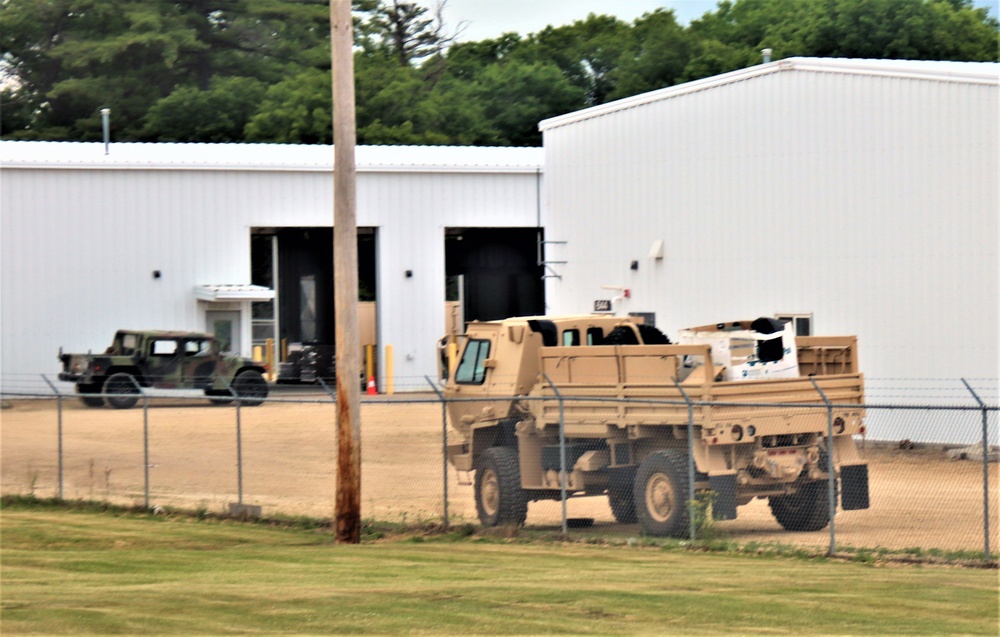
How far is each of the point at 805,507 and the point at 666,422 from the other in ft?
6.95

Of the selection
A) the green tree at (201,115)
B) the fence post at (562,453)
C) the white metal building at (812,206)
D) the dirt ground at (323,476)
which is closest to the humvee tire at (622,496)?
the dirt ground at (323,476)

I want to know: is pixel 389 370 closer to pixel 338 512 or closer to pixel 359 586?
pixel 338 512

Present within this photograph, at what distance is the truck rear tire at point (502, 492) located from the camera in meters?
17.3

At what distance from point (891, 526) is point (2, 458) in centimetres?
1674

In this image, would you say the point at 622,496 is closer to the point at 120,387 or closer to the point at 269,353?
the point at 120,387

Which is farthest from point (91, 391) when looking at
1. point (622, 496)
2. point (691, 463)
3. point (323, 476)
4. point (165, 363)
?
point (691, 463)

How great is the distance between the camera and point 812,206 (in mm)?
27109

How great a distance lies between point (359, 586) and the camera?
12445mm

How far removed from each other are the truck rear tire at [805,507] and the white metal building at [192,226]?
26.6m

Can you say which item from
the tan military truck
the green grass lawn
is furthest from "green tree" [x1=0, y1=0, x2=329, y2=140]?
the green grass lawn

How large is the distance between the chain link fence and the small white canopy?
7.23 metres

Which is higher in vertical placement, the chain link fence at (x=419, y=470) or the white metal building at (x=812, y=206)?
the white metal building at (x=812, y=206)

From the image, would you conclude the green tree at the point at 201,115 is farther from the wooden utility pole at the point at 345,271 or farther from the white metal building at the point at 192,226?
the wooden utility pole at the point at 345,271

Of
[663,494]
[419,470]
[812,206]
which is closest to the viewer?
[663,494]
